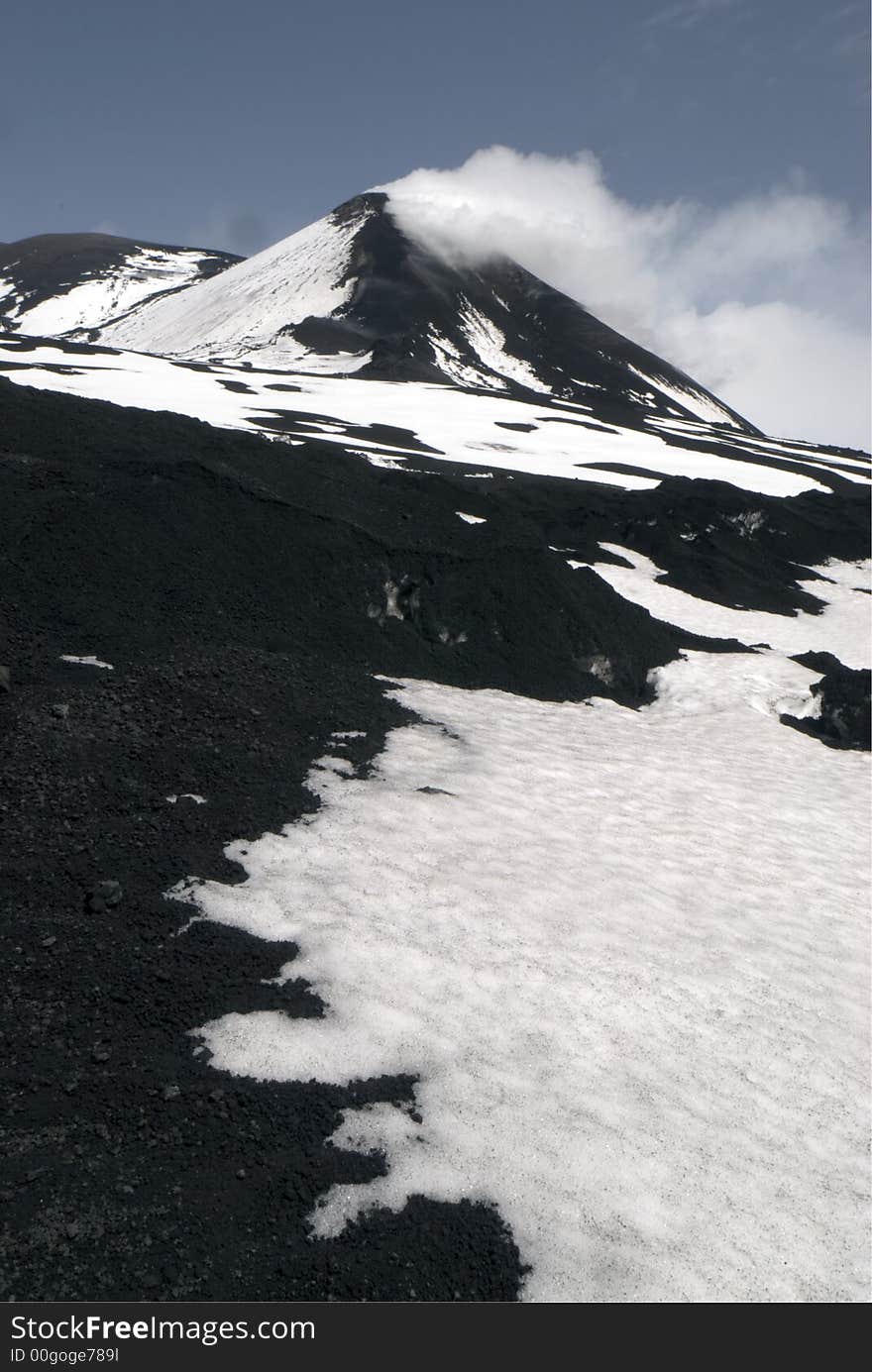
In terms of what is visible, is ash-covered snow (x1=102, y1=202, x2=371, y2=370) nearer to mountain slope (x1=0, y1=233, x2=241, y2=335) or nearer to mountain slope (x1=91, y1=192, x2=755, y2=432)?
mountain slope (x1=91, y1=192, x2=755, y2=432)

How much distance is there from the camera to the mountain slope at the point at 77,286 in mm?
153250

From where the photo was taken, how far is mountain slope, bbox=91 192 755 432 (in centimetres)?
10494

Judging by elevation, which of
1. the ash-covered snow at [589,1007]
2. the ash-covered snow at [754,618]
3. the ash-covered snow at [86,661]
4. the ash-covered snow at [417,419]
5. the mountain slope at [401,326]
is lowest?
the ash-covered snow at [589,1007]

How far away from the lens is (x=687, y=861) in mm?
12094

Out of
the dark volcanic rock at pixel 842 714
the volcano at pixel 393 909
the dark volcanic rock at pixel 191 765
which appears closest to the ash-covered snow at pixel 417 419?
the dark volcanic rock at pixel 191 765

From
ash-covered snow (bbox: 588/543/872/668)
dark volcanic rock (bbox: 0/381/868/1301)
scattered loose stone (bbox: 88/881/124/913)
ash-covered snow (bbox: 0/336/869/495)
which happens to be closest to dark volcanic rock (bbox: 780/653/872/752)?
dark volcanic rock (bbox: 0/381/868/1301)

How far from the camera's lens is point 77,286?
17088 centimetres

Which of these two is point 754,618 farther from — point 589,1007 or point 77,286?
point 77,286

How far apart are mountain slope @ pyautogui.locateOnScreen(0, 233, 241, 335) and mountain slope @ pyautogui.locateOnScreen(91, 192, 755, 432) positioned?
54.4 feet

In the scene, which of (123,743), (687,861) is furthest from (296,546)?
(687,861)

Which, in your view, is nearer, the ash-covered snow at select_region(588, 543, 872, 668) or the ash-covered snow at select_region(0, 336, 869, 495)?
the ash-covered snow at select_region(588, 543, 872, 668)

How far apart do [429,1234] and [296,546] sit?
13912 millimetres

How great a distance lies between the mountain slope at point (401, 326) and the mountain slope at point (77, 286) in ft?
54.4

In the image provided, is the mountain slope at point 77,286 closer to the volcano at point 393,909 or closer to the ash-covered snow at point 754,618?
the ash-covered snow at point 754,618
